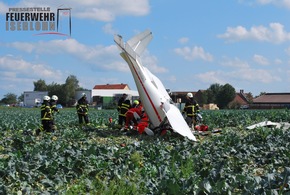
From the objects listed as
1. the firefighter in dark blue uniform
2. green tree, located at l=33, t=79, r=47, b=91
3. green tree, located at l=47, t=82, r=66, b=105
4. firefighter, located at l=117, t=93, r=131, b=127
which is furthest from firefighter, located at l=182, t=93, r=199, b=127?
green tree, located at l=33, t=79, r=47, b=91

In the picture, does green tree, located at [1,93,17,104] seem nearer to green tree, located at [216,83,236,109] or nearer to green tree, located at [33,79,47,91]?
green tree, located at [33,79,47,91]

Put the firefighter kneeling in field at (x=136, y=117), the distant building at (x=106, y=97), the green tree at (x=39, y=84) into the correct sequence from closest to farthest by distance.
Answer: the firefighter kneeling in field at (x=136, y=117)
the distant building at (x=106, y=97)
the green tree at (x=39, y=84)

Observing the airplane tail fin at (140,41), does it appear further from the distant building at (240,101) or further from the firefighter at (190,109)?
the distant building at (240,101)

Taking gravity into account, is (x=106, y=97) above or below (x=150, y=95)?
above

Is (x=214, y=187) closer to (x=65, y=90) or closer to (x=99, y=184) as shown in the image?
(x=99, y=184)

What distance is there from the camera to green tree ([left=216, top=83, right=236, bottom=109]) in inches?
3218

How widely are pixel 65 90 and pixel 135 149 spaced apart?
83.5 meters

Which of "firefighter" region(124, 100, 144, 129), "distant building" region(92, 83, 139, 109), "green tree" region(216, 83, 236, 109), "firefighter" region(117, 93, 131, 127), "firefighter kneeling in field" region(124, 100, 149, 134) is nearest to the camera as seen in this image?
"firefighter kneeling in field" region(124, 100, 149, 134)

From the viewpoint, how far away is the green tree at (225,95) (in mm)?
81725

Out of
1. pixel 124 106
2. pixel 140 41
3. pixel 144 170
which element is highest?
pixel 140 41

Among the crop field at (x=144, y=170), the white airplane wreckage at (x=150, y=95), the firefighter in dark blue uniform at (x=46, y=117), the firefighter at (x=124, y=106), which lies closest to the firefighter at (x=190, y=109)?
the white airplane wreckage at (x=150, y=95)

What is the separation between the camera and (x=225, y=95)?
82688mm

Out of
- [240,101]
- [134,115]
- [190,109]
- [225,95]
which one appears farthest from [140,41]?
[240,101]

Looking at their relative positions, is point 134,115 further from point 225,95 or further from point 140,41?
point 225,95
